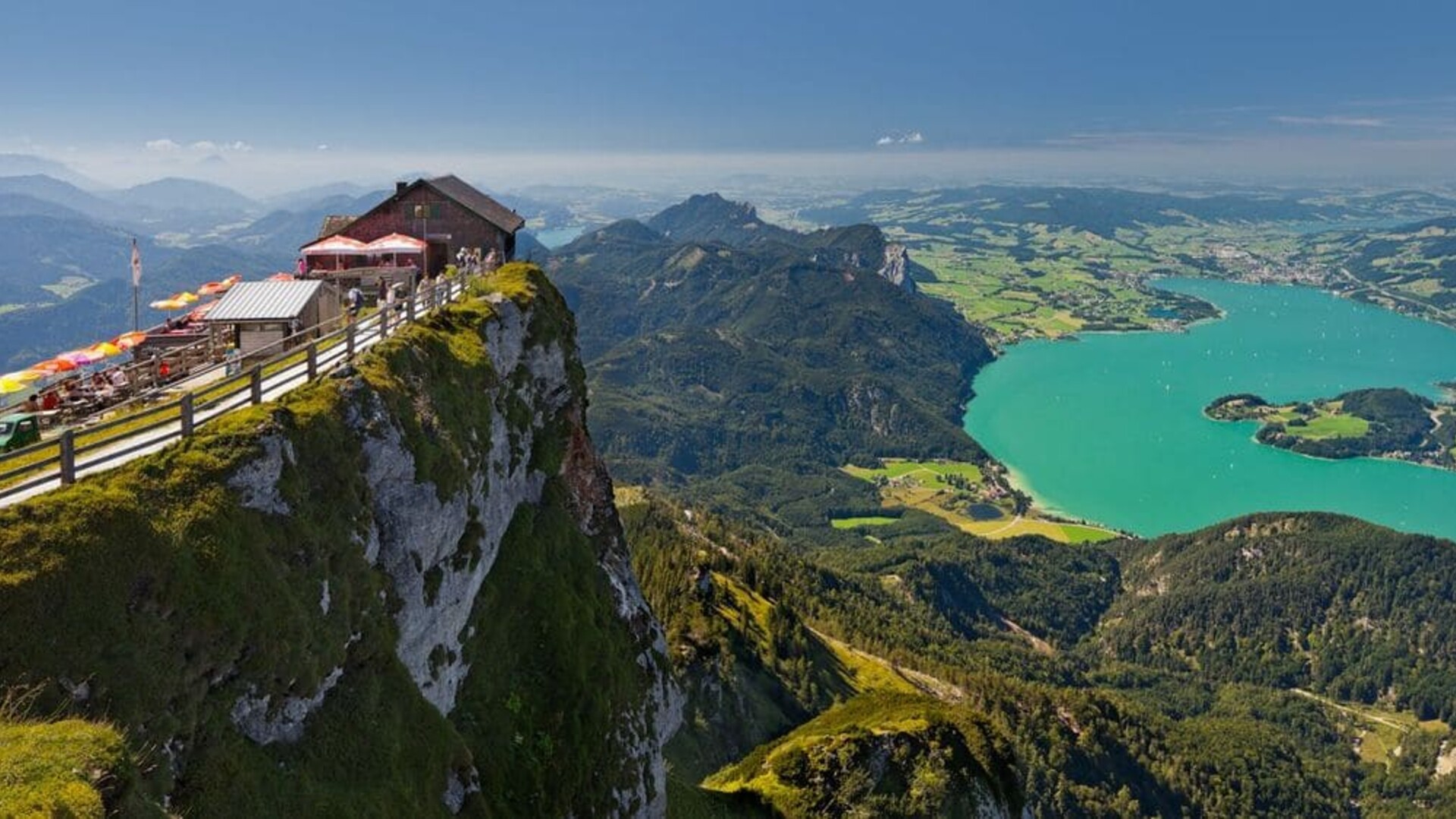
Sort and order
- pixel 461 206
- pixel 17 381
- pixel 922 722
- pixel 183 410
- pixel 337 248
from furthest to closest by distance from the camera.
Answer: pixel 922 722, pixel 461 206, pixel 337 248, pixel 17 381, pixel 183 410

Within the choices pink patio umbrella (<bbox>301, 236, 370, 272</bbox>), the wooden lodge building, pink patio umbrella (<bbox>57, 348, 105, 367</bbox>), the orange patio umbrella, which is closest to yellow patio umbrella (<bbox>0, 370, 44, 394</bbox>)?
the orange patio umbrella

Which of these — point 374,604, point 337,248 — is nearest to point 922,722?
point 374,604

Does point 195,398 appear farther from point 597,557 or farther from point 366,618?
point 597,557

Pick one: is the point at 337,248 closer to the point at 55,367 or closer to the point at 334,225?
the point at 334,225

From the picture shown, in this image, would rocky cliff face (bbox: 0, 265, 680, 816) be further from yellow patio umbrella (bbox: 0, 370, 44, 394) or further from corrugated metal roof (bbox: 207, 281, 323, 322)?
yellow patio umbrella (bbox: 0, 370, 44, 394)

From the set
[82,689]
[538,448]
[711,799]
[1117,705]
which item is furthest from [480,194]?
[1117,705]

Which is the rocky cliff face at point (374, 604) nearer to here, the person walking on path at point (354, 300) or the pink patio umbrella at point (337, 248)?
the person walking on path at point (354, 300)
